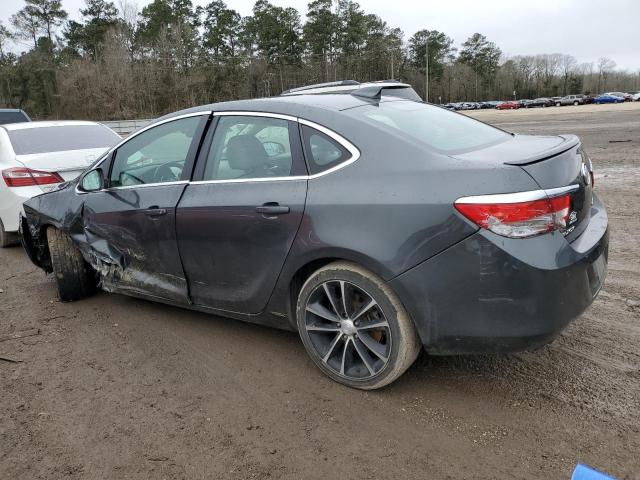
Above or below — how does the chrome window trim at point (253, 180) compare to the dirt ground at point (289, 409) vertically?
above

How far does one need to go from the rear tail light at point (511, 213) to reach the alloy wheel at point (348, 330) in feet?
2.39

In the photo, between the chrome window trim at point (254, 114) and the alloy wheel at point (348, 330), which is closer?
the alloy wheel at point (348, 330)

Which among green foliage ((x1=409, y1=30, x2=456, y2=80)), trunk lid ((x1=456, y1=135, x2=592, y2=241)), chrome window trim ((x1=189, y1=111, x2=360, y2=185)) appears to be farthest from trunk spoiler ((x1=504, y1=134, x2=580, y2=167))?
green foliage ((x1=409, y1=30, x2=456, y2=80))

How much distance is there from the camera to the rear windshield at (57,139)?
20.8 feet

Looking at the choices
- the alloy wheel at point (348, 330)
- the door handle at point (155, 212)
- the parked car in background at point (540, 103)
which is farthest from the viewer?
the parked car in background at point (540, 103)

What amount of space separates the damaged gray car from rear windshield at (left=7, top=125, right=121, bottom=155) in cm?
283

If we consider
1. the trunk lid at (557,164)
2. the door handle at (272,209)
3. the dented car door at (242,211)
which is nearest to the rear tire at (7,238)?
the dented car door at (242,211)

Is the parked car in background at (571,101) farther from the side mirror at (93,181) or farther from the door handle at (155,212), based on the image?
the door handle at (155,212)

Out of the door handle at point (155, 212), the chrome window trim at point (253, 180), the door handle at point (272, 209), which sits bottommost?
the door handle at point (155, 212)

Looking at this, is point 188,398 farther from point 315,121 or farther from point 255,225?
point 315,121

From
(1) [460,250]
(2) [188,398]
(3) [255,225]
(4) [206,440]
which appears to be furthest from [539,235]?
(2) [188,398]

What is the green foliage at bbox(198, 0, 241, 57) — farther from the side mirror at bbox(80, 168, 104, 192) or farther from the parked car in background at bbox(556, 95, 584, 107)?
the side mirror at bbox(80, 168, 104, 192)

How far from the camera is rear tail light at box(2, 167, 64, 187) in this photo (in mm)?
6000

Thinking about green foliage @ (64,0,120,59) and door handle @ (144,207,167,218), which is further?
green foliage @ (64,0,120,59)
